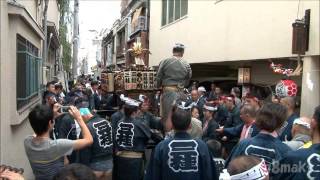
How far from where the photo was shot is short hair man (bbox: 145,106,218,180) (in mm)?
4535

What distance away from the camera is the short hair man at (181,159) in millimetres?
4535

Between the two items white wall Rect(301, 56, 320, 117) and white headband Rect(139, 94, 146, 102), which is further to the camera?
white wall Rect(301, 56, 320, 117)

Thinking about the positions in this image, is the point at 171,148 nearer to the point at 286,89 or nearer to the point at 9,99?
the point at 9,99

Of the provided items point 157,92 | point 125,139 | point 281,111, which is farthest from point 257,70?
point 281,111

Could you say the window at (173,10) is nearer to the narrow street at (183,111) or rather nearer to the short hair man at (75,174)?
the narrow street at (183,111)

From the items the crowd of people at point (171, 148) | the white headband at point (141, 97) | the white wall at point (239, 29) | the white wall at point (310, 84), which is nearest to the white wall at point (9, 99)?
the crowd of people at point (171, 148)

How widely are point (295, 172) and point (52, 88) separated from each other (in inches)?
333

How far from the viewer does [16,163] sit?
7273mm

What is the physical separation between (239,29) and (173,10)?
26.8 ft

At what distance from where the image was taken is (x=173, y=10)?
21578mm

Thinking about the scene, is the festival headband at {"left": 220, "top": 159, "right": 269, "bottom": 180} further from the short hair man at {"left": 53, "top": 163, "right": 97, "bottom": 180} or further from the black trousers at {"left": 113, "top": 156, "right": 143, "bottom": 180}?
the black trousers at {"left": 113, "top": 156, "right": 143, "bottom": 180}

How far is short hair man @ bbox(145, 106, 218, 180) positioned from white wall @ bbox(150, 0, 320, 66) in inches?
252

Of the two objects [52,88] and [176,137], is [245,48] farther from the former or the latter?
[176,137]

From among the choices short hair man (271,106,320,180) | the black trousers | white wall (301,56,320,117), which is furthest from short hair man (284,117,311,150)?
white wall (301,56,320,117)
